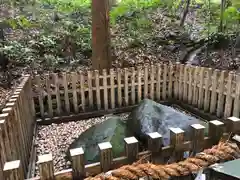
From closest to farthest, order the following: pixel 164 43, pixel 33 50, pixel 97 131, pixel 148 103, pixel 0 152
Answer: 1. pixel 0 152
2. pixel 97 131
3. pixel 148 103
4. pixel 33 50
5. pixel 164 43

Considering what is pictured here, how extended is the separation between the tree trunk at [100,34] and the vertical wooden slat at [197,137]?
13.6 ft

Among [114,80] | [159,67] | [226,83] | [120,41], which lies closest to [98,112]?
[114,80]

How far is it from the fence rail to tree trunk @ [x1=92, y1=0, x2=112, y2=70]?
13.6 ft

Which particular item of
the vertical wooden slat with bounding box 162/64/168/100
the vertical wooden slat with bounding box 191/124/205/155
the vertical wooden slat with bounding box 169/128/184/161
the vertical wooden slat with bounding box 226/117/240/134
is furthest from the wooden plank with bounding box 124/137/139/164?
the vertical wooden slat with bounding box 162/64/168/100

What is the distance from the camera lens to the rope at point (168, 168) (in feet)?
3.84

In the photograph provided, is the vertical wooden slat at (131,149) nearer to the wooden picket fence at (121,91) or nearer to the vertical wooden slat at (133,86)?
the wooden picket fence at (121,91)

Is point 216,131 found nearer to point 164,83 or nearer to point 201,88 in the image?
point 201,88

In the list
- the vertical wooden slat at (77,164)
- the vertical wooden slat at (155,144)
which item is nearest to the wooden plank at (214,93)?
the vertical wooden slat at (155,144)

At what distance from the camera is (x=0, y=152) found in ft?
5.74

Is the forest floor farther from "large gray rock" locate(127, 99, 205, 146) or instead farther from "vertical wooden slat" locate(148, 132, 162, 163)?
"vertical wooden slat" locate(148, 132, 162, 163)

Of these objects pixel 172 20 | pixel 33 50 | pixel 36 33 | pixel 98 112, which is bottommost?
pixel 98 112

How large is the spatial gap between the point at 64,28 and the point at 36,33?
46.4 inches

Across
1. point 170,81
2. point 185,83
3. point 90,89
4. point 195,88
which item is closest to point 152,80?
point 170,81

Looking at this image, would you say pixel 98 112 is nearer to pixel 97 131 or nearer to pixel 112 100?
pixel 112 100
